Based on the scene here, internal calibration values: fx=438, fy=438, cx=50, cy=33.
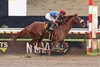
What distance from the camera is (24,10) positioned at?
34.0 metres

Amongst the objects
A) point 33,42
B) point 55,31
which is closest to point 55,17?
point 55,31

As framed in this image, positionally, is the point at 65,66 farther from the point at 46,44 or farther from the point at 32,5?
the point at 32,5

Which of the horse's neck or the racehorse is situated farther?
the horse's neck

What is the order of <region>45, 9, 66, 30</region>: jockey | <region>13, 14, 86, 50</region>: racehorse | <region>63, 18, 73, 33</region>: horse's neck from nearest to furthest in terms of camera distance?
<region>45, 9, 66, 30</region>: jockey, <region>13, 14, 86, 50</region>: racehorse, <region>63, 18, 73, 33</region>: horse's neck

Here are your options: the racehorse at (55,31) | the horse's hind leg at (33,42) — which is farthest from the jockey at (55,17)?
the horse's hind leg at (33,42)

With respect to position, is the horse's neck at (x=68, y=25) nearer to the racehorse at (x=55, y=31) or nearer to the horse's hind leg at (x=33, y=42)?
the racehorse at (x=55, y=31)

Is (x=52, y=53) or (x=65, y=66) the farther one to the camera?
(x=52, y=53)

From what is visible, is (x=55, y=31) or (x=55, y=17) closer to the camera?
(x=55, y=17)

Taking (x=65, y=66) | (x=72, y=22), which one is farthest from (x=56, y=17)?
(x=65, y=66)

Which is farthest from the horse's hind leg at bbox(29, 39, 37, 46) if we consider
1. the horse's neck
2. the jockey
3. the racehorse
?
the horse's neck

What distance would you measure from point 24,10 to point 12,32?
55.2 ft

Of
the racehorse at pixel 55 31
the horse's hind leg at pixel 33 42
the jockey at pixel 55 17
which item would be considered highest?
the jockey at pixel 55 17

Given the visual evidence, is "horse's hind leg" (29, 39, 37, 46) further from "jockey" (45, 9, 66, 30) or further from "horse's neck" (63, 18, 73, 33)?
"horse's neck" (63, 18, 73, 33)

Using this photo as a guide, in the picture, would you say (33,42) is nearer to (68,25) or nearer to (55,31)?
(55,31)
